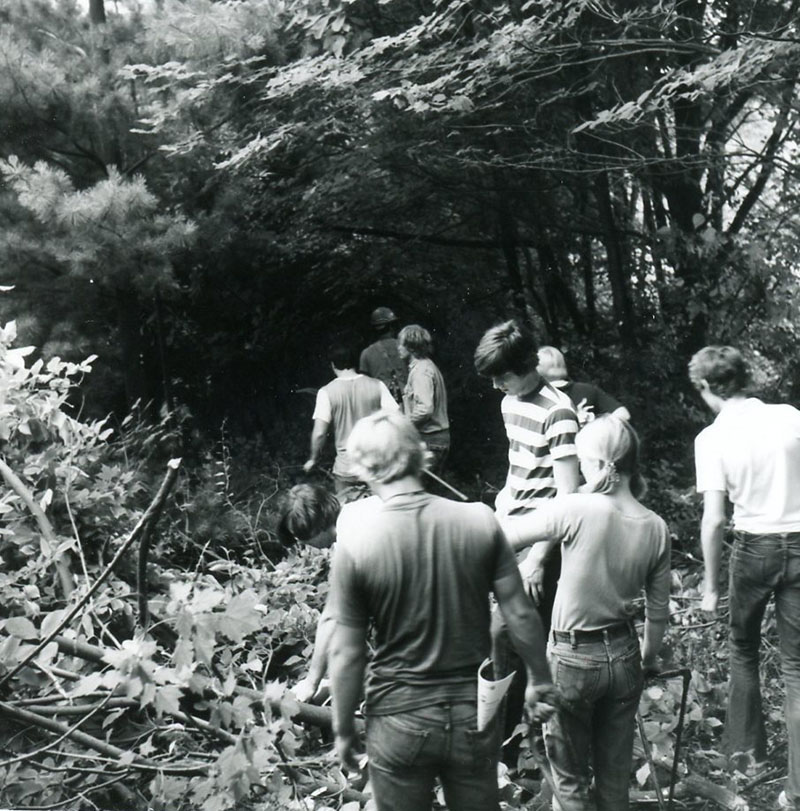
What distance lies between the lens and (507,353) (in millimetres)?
3857

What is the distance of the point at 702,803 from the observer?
3.96 m

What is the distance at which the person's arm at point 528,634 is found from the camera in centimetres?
274

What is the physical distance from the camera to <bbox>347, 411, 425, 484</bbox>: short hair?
2.65 m

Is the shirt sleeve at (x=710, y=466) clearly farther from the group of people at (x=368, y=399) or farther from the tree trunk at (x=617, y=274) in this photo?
the tree trunk at (x=617, y=274)

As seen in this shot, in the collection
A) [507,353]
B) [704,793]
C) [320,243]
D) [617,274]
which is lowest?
[704,793]

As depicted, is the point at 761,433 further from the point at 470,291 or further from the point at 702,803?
the point at 470,291

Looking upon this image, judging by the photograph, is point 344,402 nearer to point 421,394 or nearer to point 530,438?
point 421,394

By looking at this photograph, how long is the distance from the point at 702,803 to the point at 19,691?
2.67 metres

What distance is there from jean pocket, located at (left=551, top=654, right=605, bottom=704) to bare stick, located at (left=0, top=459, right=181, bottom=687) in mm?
1369

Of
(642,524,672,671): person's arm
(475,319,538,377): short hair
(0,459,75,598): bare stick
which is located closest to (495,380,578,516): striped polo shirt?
(475,319,538,377): short hair

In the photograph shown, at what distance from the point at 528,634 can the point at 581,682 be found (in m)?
0.48

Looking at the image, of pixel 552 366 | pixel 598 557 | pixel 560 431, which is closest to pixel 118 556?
pixel 598 557

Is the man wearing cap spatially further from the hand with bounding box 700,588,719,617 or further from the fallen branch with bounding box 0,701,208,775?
the fallen branch with bounding box 0,701,208,775

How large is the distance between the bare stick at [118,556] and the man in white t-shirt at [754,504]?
224cm
